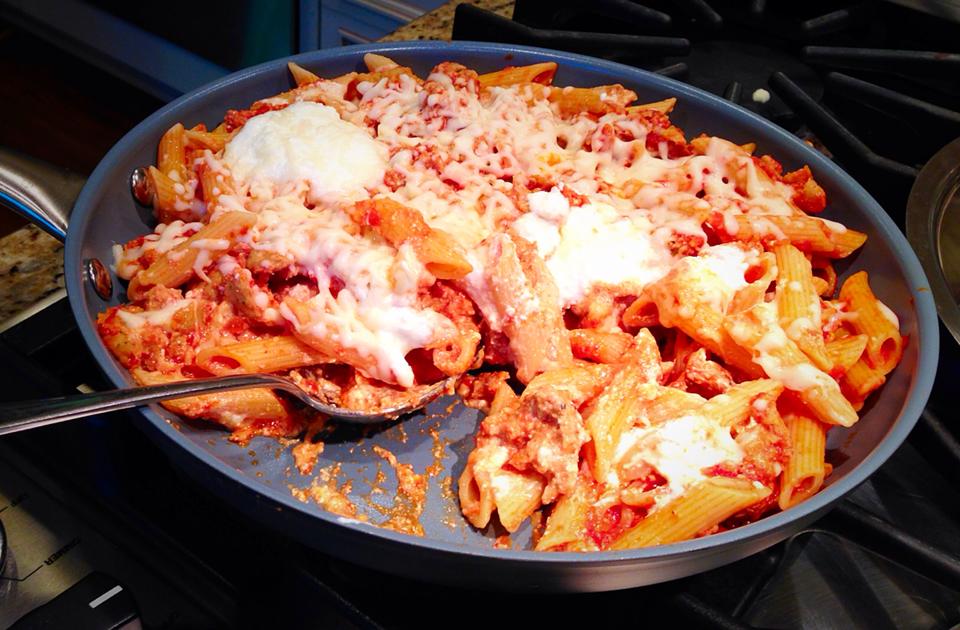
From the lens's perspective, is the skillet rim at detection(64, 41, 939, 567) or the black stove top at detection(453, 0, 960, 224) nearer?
the skillet rim at detection(64, 41, 939, 567)

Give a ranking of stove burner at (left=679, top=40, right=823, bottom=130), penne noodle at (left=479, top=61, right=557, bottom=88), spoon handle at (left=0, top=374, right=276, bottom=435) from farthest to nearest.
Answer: stove burner at (left=679, top=40, right=823, bottom=130) < penne noodle at (left=479, top=61, right=557, bottom=88) < spoon handle at (left=0, top=374, right=276, bottom=435)

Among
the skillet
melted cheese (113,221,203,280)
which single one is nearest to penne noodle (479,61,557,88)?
the skillet

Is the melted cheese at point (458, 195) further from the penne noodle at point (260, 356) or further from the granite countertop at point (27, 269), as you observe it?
the granite countertop at point (27, 269)

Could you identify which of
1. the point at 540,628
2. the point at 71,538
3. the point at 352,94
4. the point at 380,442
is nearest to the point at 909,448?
the point at 540,628

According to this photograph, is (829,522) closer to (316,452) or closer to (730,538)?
(730,538)

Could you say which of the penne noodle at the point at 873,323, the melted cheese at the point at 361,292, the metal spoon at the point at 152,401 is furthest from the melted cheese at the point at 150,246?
the penne noodle at the point at 873,323

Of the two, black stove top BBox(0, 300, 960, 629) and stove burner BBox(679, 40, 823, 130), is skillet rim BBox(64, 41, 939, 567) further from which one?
stove burner BBox(679, 40, 823, 130)

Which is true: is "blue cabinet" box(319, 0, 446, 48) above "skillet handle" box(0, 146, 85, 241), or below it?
below

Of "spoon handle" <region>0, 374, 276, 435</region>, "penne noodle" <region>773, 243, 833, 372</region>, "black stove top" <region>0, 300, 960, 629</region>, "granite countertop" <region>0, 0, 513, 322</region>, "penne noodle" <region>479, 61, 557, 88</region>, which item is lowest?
"black stove top" <region>0, 300, 960, 629</region>

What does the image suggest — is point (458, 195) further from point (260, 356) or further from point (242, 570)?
point (242, 570)

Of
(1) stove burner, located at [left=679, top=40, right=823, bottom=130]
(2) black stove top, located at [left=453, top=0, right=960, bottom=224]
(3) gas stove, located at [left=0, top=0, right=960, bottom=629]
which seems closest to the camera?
(3) gas stove, located at [left=0, top=0, right=960, bottom=629]
